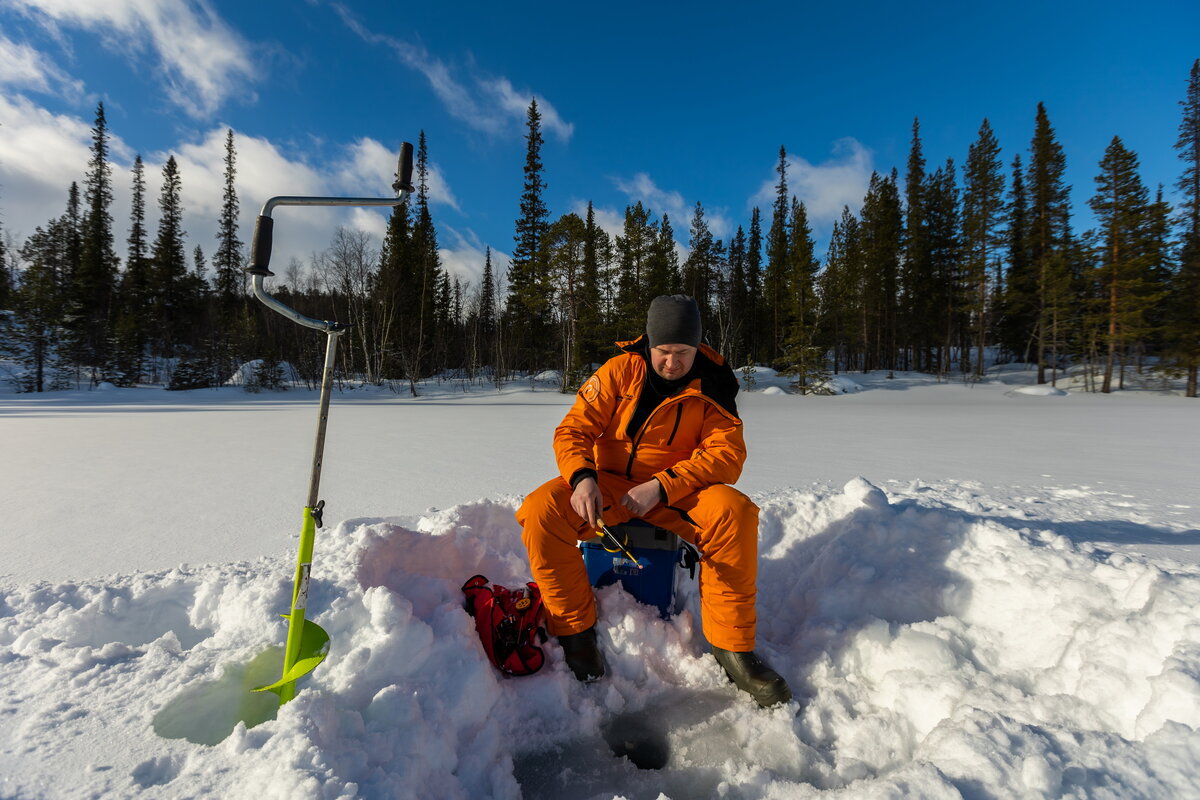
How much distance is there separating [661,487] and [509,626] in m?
0.76

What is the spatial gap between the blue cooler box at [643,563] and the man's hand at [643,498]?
0.30 feet

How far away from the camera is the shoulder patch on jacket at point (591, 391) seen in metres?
2.18

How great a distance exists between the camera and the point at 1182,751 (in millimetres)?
1070

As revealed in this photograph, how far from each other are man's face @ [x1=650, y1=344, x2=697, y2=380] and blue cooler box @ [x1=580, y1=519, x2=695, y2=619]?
644 mm

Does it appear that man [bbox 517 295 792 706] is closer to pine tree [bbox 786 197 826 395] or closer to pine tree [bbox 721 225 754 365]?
pine tree [bbox 786 197 826 395]

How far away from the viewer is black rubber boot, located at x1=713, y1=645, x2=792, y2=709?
5.46 ft

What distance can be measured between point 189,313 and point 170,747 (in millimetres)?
36941

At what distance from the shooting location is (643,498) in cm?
190

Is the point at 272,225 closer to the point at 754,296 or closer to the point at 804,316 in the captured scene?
the point at 804,316

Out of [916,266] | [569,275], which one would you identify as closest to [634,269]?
[569,275]

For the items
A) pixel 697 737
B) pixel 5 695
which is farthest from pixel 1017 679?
pixel 5 695

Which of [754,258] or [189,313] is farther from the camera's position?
[754,258]

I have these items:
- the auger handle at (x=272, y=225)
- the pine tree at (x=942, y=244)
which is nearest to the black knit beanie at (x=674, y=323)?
the auger handle at (x=272, y=225)

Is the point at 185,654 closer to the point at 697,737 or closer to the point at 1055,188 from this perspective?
the point at 697,737
